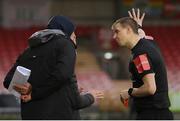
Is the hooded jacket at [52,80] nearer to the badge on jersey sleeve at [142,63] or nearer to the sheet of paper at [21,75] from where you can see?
the sheet of paper at [21,75]

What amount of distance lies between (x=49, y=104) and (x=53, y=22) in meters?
0.75

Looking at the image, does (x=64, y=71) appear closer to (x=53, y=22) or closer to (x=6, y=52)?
(x=53, y=22)

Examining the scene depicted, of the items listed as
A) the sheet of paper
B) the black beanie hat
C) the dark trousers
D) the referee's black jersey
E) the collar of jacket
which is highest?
the black beanie hat

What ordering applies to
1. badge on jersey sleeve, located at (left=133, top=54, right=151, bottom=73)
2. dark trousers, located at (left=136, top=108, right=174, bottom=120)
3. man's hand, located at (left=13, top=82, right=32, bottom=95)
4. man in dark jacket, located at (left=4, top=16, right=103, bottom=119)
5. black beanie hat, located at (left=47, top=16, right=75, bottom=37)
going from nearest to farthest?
man in dark jacket, located at (left=4, top=16, right=103, bottom=119) < man's hand, located at (left=13, top=82, right=32, bottom=95) < black beanie hat, located at (left=47, top=16, right=75, bottom=37) < badge on jersey sleeve, located at (left=133, top=54, right=151, bottom=73) < dark trousers, located at (left=136, top=108, right=174, bottom=120)

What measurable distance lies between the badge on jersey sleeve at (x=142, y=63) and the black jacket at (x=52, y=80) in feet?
2.31

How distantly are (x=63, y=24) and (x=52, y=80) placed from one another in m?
0.55

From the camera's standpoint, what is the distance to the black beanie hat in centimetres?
628

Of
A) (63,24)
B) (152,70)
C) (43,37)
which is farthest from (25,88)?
(152,70)

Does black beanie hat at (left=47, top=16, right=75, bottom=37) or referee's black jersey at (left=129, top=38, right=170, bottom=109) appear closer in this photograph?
black beanie hat at (left=47, top=16, right=75, bottom=37)

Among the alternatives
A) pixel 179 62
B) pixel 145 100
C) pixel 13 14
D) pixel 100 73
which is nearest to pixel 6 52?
pixel 13 14

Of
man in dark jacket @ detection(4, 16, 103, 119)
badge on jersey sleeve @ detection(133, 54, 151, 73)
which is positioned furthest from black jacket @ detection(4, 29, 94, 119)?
badge on jersey sleeve @ detection(133, 54, 151, 73)

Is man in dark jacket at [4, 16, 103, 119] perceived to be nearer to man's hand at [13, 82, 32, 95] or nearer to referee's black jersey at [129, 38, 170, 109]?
man's hand at [13, 82, 32, 95]

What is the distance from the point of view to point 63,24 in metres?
6.28

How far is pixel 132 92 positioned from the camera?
674 centimetres
